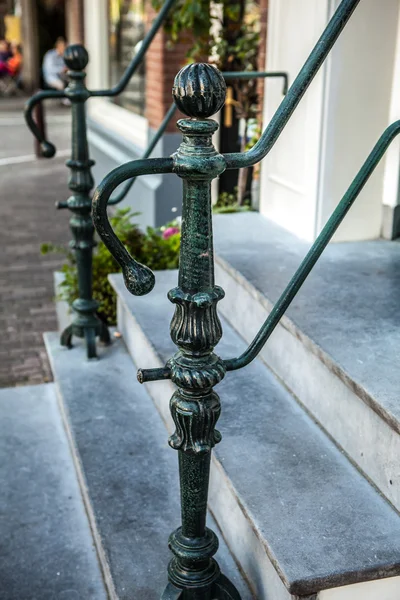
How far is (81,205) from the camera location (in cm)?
345

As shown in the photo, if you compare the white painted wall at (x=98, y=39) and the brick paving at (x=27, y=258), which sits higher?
the white painted wall at (x=98, y=39)

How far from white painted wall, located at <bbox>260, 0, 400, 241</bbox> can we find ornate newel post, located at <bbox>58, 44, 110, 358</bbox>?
3.26ft

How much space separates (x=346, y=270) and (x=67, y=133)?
12.9 m

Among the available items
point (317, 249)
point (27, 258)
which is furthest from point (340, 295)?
point (27, 258)

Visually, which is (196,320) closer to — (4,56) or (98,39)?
(98,39)

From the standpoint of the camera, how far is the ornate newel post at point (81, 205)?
331cm

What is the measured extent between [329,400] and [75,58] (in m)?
1.88

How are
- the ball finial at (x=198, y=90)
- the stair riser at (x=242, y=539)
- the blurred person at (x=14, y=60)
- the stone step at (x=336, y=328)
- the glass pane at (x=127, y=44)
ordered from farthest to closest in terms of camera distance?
the blurred person at (x=14, y=60) → the glass pane at (x=127, y=44) → the stone step at (x=336, y=328) → the stair riser at (x=242, y=539) → the ball finial at (x=198, y=90)

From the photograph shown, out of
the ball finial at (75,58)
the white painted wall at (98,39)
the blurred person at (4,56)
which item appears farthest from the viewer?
the blurred person at (4,56)

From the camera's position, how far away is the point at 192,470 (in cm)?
187

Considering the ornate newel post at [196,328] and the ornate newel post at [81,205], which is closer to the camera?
the ornate newel post at [196,328]

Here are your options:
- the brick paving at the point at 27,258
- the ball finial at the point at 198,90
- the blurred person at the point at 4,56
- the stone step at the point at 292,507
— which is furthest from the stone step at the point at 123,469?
the blurred person at the point at 4,56

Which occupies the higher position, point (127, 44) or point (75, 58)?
point (75, 58)

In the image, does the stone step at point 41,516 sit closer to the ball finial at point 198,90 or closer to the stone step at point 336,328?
the stone step at point 336,328
